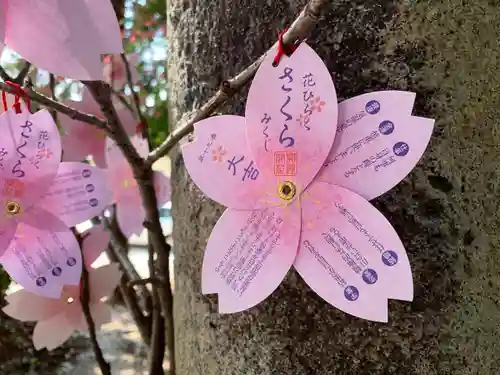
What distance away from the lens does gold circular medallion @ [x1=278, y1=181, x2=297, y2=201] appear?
0.32 meters

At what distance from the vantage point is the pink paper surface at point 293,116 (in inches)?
12.2

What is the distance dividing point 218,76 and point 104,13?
9cm

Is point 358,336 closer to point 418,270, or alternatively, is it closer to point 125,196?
point 418,270

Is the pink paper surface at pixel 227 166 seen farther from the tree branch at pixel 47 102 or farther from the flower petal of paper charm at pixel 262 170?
the tree branch at pixel 47 102

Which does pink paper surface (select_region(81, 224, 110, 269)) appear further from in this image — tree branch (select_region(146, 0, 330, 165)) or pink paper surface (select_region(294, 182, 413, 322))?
pink paper surface (select_region(294, 182, 413, 322))

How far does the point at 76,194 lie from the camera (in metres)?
0.47

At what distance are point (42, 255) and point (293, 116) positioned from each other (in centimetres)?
25

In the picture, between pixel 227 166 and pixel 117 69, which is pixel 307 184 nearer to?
pixel 227 166

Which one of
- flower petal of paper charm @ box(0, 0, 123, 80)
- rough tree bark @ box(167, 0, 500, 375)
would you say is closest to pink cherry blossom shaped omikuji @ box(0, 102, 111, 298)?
flower petal of paper charm @ box(0, 0, 123, 80)

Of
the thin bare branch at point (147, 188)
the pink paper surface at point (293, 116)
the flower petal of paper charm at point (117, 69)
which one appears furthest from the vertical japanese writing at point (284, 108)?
the flower petal of paper charm at point (117, 69)

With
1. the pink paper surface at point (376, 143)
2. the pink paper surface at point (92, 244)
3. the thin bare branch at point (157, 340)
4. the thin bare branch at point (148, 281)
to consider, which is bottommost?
the thin bare branch at point (157, 340)

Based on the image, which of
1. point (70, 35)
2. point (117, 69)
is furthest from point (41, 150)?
point (117, 69)

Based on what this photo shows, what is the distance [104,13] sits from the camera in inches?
12.5

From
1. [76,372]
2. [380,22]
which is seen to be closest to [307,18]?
[380,22]
